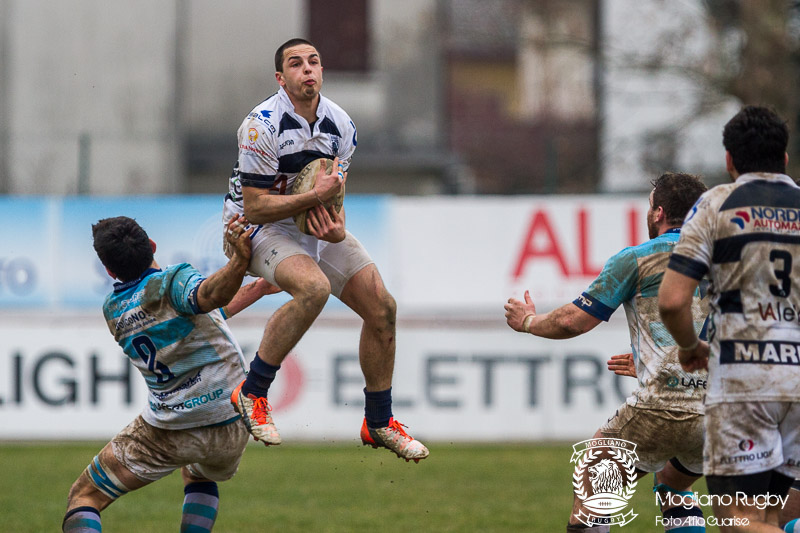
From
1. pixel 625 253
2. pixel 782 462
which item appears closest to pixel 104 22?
pixel 625 253

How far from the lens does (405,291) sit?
14820mm

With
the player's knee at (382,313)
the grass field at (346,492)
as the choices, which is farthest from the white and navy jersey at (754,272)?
the grass field at (346,492)

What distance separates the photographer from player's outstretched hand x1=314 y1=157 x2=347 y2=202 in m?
6.62

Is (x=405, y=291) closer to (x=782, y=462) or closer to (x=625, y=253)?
(x=625, y=253)

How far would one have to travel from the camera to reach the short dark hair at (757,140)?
538cm

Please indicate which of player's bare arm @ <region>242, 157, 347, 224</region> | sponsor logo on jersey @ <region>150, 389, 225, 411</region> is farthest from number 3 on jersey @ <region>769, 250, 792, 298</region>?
sponsor logo on jersey @ <region>150, 389, 225, 411</region>

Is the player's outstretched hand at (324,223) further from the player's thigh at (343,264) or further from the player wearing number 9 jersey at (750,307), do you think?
the player wearing number 9 jersey at (750,307)

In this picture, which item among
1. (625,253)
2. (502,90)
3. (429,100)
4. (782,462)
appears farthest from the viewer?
(502,90)

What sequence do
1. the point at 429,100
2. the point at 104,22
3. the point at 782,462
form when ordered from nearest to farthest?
1. the point at 782,462
2. the point at 104,22
3. the point at 429,100

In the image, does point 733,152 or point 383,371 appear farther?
point 383,371

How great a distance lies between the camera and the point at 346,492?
451 inches

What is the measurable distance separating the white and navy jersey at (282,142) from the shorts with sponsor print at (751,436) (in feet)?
8.86

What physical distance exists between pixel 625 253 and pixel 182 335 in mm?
2502

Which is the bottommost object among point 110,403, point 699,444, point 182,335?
point 110,403
